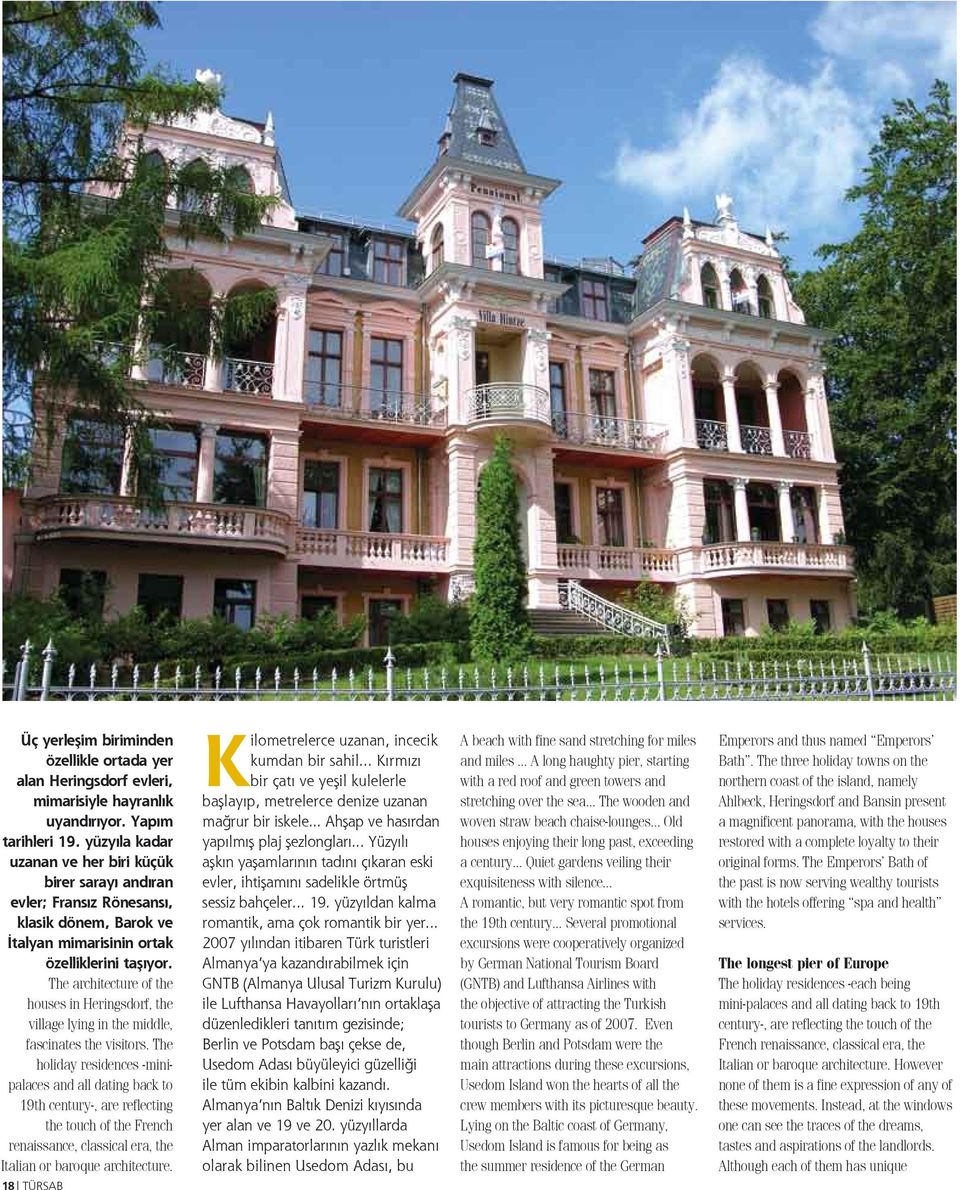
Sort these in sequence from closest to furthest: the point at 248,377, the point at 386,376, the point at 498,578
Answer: the point at 498,578 < the point at 248,377 < the point at 386,376

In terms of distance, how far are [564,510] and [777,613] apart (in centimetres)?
688

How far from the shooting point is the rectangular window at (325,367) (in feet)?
68.9

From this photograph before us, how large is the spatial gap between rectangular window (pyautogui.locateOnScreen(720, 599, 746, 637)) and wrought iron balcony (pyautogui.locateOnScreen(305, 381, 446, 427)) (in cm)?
952

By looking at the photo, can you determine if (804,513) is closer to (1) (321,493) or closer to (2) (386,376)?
(2) (386,376)

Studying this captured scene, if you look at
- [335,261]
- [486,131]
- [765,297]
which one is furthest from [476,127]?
[765,297]

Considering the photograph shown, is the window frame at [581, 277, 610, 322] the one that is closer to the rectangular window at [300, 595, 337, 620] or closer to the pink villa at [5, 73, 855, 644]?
the pink villa at [5, 73, 855, 644]

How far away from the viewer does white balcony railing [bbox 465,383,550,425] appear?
20422mm

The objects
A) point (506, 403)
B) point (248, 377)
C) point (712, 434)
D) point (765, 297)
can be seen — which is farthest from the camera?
point (765, 297)

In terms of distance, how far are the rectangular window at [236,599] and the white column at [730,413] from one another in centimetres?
1447

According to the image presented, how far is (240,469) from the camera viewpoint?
1897 cm

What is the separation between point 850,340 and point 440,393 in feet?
53.8

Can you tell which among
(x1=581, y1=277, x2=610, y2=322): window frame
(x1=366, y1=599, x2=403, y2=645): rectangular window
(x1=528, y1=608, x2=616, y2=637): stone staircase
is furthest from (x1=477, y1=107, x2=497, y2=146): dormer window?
(x1=528, y1=608, x2=616, y2=637): stone staircase
